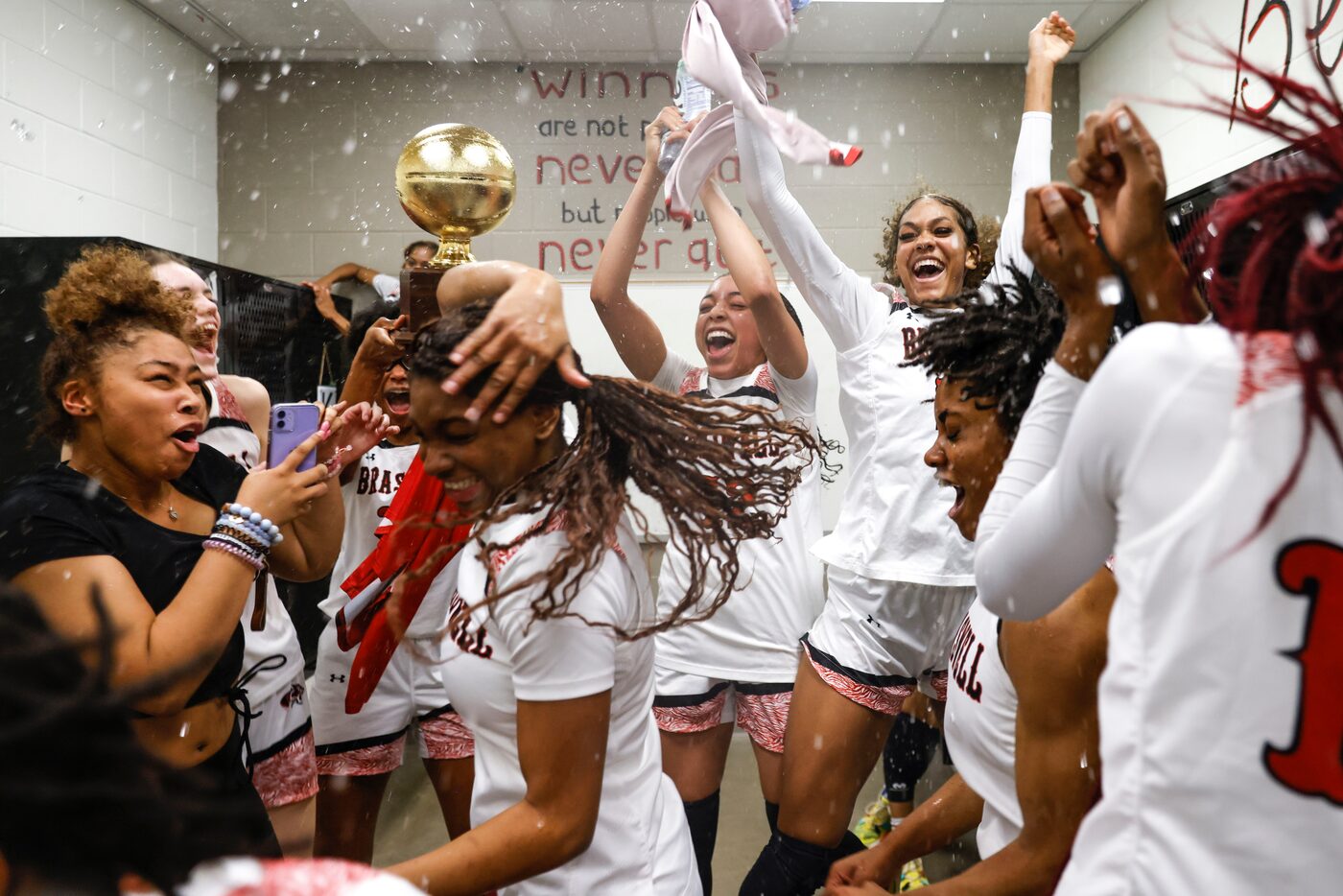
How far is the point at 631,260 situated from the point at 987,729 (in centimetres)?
140

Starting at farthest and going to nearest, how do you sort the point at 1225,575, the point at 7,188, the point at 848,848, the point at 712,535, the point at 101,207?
the point at 101,207, the point at 7,188, the point at 848,848, the point at 712,535, the point at 1225,575

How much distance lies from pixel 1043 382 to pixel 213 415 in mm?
1808

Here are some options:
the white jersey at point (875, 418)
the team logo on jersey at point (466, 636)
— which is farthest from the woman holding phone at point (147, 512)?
the white jersey at point (875, 418)

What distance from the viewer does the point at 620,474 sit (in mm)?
1347

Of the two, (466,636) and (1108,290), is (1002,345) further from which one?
(466,636)

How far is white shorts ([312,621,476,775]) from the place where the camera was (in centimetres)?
237

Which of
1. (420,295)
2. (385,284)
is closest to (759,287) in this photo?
(420,295)

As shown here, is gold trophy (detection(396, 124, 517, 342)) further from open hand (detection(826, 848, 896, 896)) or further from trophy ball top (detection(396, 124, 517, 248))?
open hand (detection(826, 848, 896, 896))

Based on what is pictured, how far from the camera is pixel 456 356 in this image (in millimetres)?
1243

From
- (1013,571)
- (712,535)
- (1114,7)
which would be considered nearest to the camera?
(1013,571)

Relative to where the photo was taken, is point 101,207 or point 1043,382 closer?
point 1043,382

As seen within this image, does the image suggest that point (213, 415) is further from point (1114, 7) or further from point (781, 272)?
point (1114, 7)

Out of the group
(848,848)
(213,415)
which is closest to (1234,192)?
(848,848)

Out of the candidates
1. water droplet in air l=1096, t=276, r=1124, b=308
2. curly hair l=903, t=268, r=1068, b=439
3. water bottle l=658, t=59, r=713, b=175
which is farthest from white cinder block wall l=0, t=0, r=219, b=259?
water droplet in air l=1096, t=276, r=1124, b=308
